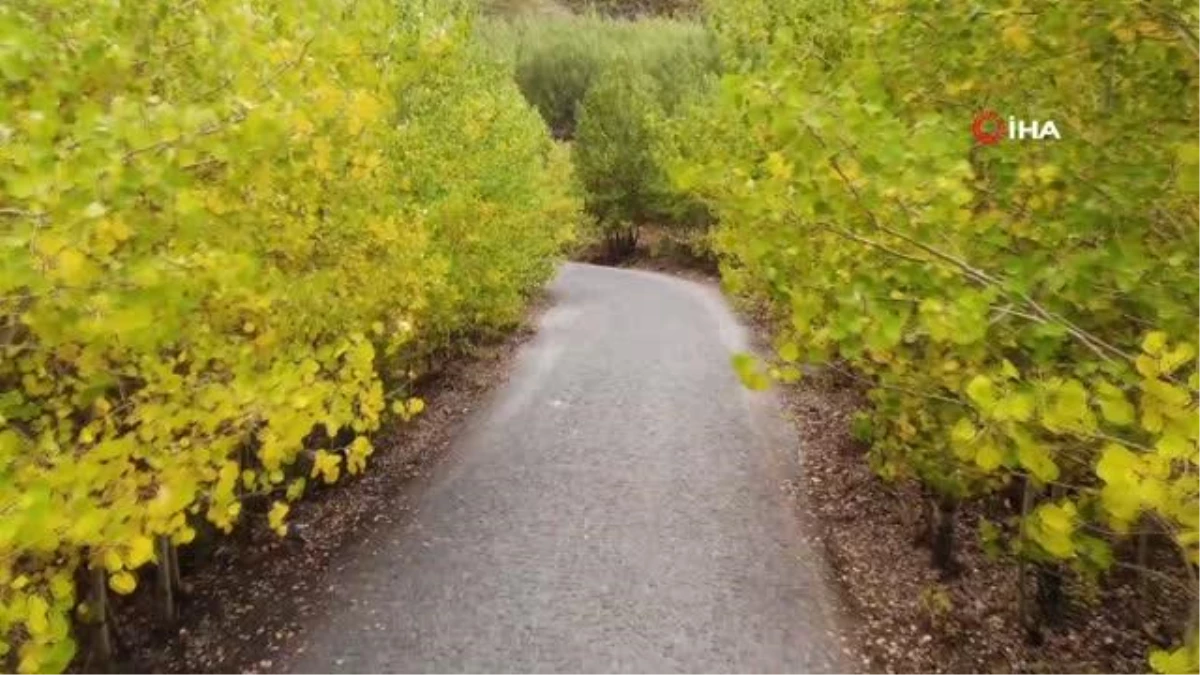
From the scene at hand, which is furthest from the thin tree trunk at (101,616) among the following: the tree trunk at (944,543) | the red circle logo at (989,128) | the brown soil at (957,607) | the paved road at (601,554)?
the tree trunk at (944,543)

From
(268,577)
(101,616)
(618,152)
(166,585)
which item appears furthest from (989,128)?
(618,152)

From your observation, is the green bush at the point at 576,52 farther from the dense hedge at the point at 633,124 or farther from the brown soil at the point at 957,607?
the brown soil at the point at 957,607

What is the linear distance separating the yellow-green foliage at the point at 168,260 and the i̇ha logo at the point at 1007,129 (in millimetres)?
3692

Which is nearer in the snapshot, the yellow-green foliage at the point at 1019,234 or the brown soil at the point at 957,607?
the yellow-green foliage at the point at 1019,234

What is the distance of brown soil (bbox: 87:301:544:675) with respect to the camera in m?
9.00

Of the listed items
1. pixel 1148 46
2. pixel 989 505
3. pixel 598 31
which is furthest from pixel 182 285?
pixel 598 31

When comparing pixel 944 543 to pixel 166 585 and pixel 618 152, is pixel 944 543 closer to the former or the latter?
pixel 166 585

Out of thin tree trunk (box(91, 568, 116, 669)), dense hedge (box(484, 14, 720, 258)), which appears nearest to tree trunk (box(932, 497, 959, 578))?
thin tree trunk (box(91, 568, 116, 669))

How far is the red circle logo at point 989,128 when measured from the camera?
549 cm

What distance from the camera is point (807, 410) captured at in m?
15.4

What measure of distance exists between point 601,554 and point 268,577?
3.95 metres

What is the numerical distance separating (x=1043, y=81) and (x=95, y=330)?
576 cm

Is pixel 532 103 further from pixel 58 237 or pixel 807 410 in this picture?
pixel 58 237

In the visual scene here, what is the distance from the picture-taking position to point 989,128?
18.3 feet
